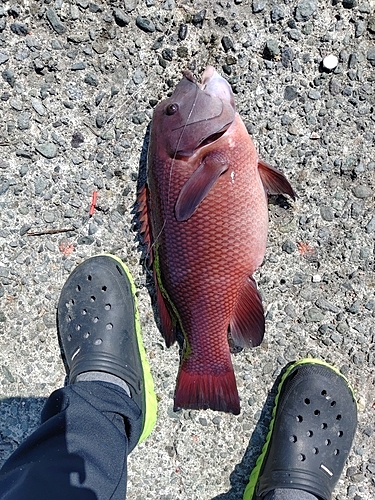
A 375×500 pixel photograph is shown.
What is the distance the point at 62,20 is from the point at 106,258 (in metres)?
1.14

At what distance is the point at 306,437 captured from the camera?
94.4 inches

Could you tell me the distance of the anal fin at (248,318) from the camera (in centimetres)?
211

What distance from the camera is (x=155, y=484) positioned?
248 centimetres

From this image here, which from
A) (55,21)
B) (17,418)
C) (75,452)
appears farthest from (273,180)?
(17,418)

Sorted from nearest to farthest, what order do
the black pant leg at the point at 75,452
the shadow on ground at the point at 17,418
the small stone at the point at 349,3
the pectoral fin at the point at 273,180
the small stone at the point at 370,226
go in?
the black pant leg at the point at 75,452 < the pectoral fin at the point at 273,180 < the small stone at the point at 349,3 < the small stone at the point at 370,226 < the shadow on ground at the point at 17,418

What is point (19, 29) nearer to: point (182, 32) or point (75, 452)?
point (182, 32)

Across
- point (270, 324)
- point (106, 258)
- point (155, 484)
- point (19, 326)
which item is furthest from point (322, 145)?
point (155, 484)

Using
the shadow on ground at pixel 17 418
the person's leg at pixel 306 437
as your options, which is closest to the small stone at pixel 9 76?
the shadow on ground at pixel 17 418

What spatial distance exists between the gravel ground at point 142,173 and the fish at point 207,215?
25cm

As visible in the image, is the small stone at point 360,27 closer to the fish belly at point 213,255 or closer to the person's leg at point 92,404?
the fish belly at point 213,255

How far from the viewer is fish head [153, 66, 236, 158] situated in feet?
6.13

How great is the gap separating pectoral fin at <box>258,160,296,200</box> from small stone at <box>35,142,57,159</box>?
101 cm

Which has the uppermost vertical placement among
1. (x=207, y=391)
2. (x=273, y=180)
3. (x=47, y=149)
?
(x=273, y=180)

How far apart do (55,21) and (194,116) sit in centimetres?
94
